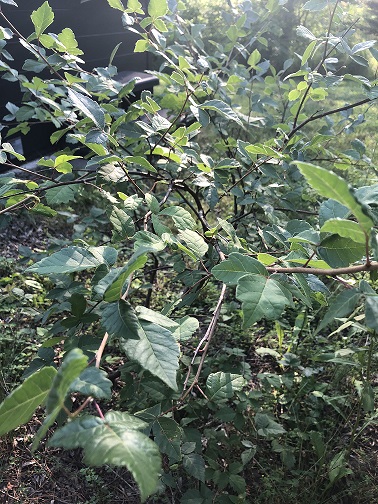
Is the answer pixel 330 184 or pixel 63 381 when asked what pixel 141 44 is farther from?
pixel 63 381

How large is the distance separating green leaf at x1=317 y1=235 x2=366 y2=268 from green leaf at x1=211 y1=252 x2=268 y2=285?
0.11m

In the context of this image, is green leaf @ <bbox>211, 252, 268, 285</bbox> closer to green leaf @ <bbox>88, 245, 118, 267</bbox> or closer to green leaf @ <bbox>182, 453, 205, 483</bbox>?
green leaf @ <bbox>88, 245, 118, 267</bbox>

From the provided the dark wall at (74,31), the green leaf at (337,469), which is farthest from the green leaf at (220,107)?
the dark wall at (74,31)

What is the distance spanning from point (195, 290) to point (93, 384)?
116cm

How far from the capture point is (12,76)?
1908 millimetres

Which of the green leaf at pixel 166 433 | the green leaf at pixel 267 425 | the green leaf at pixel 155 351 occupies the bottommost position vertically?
the green leaf at pixel 267 425

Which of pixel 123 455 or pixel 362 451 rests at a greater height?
pixel 123 455

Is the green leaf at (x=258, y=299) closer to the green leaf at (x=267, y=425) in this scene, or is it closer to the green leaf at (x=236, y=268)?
the green leaf at (x=236, y=268)

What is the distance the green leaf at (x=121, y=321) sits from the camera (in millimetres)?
658

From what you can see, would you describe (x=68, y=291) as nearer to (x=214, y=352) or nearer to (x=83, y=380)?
(x=83, y=380)

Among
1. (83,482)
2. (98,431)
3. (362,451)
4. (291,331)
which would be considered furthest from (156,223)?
(291,331)

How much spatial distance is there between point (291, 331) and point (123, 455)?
6.99 feet

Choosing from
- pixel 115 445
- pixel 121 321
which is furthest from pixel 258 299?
pixel 115 445

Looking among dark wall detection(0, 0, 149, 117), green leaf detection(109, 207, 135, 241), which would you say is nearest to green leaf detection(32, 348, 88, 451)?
green leaf detection(109, 207, 135, 241)
